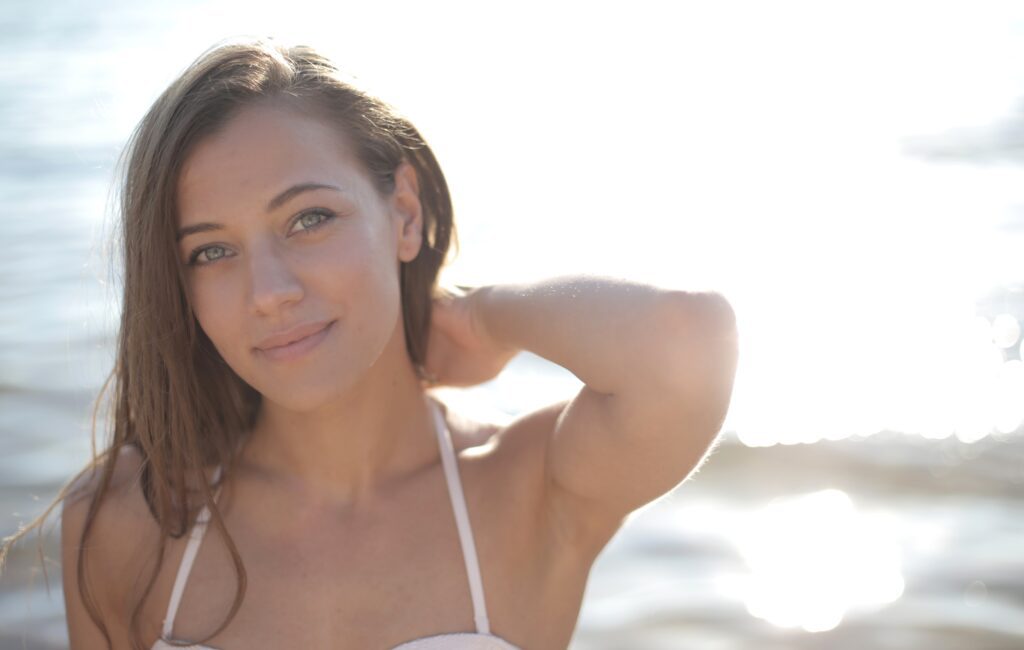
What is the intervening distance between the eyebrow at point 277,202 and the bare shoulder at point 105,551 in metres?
0.54

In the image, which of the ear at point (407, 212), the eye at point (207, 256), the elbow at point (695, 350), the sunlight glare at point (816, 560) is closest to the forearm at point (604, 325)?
the elbow at point (695, 350)

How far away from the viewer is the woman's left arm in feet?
8.22

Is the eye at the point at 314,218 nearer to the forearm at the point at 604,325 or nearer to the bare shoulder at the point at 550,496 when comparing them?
the forearm at the point at 604,325

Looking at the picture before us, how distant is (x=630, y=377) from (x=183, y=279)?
0.89 meters

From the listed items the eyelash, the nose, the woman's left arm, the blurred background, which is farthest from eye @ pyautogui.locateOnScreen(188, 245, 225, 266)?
the woman's left arm

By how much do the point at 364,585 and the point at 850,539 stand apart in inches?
96.6

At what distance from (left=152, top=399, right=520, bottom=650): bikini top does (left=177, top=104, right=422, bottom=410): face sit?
13.5 inches

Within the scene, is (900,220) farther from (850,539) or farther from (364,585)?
(364,585)

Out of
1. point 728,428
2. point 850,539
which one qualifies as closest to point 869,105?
point 728,428

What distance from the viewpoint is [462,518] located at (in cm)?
284

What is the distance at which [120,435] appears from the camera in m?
2.91

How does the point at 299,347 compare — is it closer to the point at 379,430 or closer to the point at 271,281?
the point at 271,281

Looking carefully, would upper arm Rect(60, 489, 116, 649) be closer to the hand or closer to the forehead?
the forehead

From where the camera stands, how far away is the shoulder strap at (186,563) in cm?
277
